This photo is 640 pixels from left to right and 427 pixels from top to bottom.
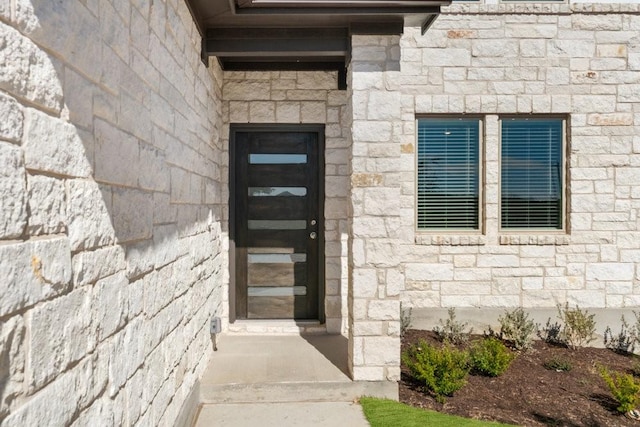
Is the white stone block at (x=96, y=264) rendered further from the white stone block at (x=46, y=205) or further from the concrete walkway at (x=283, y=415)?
the concrete walkway at (x=283, y=415)

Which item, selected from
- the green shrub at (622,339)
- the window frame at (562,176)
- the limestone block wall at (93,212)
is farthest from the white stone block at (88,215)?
Result: the green shrub at (622,339)

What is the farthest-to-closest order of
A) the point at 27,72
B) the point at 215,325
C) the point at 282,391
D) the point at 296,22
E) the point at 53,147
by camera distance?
the point at 215,325, the point at 296,22, the point at 282,391, the point at 53,147, the point at 27,72

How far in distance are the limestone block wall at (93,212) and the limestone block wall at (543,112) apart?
3.19 meters

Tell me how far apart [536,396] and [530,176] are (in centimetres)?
278

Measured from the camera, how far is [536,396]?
4219mm

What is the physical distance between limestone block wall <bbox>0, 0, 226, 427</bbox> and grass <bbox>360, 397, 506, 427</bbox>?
59.0 inches

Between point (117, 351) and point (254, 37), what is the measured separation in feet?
10.3

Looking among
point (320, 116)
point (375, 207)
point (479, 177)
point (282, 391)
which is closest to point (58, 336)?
point (282, 391)

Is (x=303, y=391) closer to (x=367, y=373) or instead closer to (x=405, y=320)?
(x=367, y=373)

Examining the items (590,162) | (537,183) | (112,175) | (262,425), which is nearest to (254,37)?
(112,175)

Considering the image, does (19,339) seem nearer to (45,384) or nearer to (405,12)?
(45,384)

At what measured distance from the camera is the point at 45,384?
4.52ft

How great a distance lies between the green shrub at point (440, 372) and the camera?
13.1ft

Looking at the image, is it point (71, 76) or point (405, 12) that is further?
point (405, 12)
